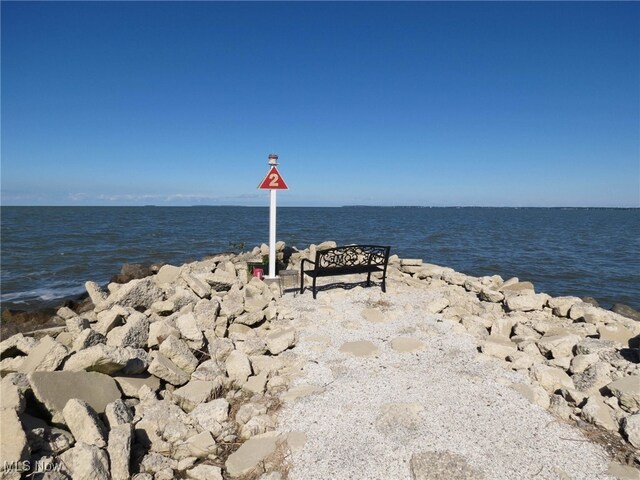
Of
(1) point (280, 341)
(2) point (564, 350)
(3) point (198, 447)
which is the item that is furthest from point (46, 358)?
(2) point (564, 350)

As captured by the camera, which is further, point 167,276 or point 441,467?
point 167,276

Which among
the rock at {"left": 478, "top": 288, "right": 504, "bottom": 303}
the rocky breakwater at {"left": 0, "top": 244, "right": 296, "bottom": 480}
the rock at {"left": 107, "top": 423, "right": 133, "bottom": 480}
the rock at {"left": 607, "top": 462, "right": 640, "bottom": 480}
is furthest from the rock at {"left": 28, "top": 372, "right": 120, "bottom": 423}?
the rock at {"left": 478, "top": 288, "right": 504, "bottom": 303}

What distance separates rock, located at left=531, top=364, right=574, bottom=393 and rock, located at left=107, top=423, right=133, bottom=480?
4639 mm

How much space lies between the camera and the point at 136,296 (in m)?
6.83

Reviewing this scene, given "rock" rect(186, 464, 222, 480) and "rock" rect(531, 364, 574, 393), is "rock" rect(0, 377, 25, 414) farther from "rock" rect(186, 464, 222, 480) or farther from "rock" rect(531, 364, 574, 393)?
"rock" rect(531, 364, 574, 393)

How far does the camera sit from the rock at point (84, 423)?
133 inches

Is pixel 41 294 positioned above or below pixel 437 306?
below

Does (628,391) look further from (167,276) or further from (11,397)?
(167,276)

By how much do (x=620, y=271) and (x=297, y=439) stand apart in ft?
70.3

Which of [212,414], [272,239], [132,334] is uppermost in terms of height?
[272,239]

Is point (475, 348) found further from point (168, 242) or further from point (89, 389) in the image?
point (168, 242)

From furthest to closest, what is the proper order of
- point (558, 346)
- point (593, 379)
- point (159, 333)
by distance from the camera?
point (558, 346) → point (159, 333) → point (593, 379)

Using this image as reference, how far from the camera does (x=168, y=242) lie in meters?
28.7

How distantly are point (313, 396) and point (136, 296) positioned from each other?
158 inches
